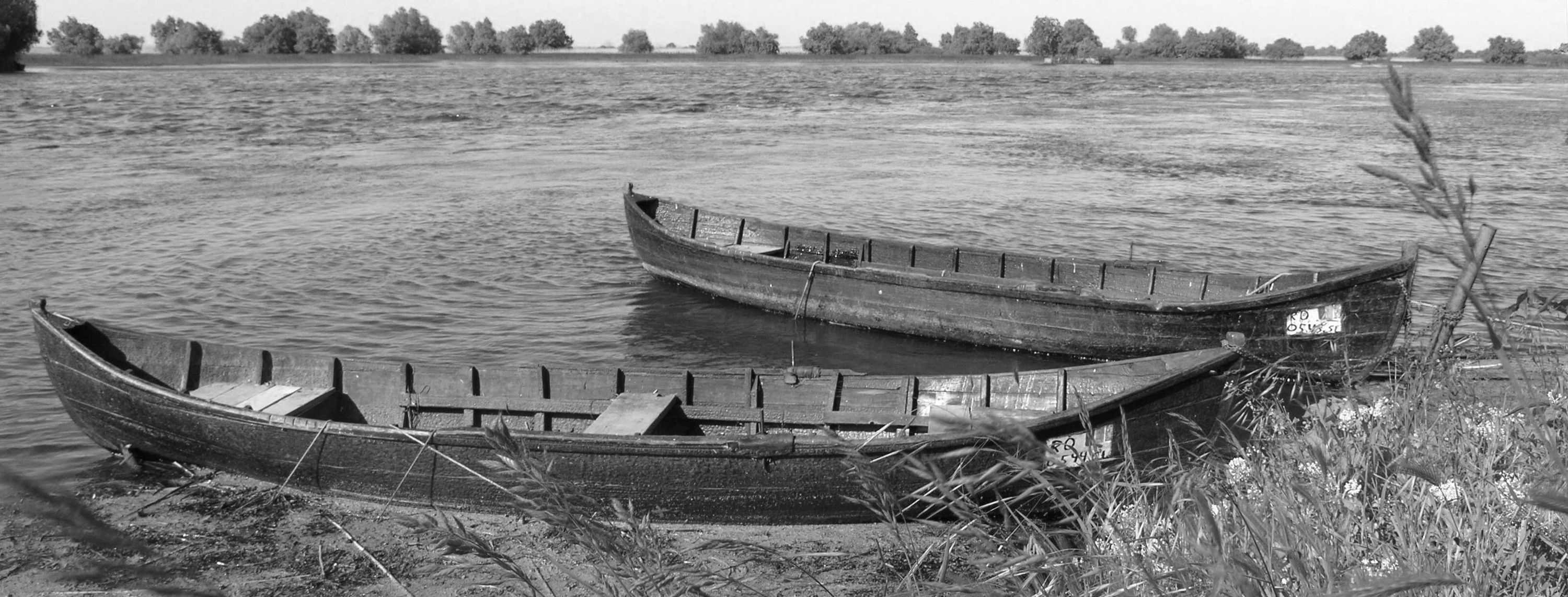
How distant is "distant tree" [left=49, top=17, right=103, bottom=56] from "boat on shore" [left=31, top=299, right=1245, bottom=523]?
4957 inches

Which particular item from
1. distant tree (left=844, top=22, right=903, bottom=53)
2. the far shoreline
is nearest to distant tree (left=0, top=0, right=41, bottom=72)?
the far shoreline

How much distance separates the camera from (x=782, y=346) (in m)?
14.4

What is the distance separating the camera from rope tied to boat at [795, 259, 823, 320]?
48.6ft

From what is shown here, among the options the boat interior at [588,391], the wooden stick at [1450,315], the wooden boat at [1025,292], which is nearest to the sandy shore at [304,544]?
the boat interior at [588,391]

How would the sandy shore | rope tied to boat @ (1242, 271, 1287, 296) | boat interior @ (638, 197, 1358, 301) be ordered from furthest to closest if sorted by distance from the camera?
1. boat interior @ (638, 197, 1358, 301)
2. rope tied to boat @ (1242, 271, 1287, 296)
3. the sandy shore

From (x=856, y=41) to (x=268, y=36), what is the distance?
70805 mm

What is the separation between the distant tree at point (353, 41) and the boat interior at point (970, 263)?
130 m

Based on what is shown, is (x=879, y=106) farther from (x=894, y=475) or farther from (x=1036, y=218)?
(x=894, y=475)

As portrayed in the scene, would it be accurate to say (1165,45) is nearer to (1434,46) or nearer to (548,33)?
(1434,46)

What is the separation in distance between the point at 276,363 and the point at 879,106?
4618 cm

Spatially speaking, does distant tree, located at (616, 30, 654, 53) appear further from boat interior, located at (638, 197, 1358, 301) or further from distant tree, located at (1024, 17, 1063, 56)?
boat interior, located at (638, 197, 1358, 301)

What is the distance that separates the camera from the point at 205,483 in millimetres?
9227

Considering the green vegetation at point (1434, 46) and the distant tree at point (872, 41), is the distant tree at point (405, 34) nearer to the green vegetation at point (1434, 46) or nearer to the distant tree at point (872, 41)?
the distant tree at point (872, 41)

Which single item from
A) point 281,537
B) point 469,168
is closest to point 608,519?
point 281,537
